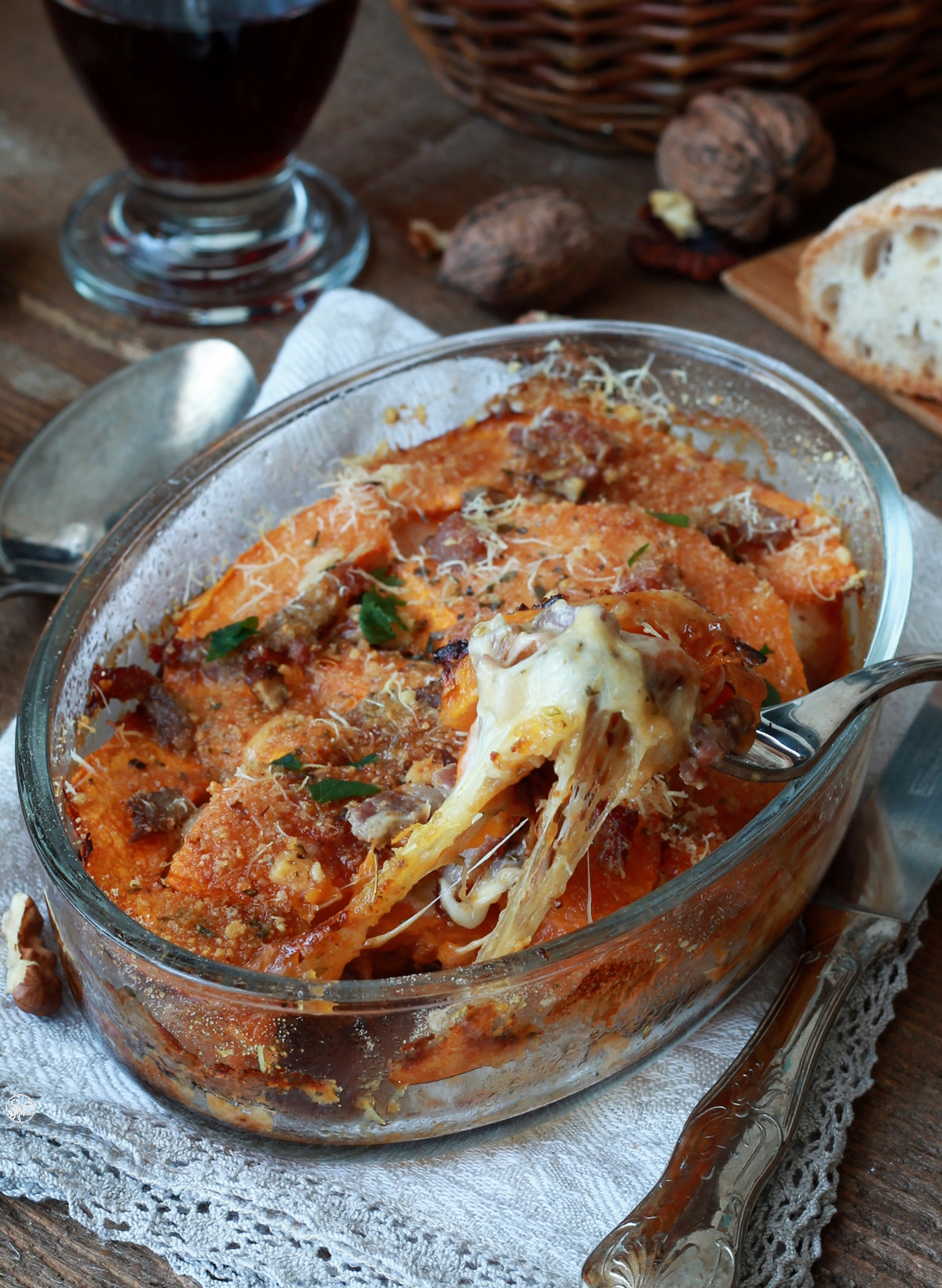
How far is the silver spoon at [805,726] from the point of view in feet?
4.02

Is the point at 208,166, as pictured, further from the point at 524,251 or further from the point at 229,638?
the point at 229,638

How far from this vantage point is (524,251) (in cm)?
223

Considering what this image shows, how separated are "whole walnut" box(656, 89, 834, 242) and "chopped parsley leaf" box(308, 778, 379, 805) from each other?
5.04 feet

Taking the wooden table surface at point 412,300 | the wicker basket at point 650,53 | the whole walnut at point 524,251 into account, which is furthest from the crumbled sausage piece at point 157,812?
the wicker basket at point 650,53

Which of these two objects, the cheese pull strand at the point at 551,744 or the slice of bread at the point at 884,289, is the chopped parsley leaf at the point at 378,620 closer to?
the cheese pull strand at the point at 551,744

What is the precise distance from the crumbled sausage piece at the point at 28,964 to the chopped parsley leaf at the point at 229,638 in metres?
0.33

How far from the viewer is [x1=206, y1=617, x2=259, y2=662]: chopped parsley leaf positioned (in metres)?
1.47

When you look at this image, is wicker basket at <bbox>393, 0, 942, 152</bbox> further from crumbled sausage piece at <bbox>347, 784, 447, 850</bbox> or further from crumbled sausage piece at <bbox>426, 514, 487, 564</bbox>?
crumbled sausage piece at <bbox>347, 784, 447, 850</bbox>

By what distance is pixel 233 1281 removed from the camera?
1.19 m

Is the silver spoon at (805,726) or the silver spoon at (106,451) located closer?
the silver spoon at (805,726)

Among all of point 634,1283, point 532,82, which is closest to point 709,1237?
point 634,1283

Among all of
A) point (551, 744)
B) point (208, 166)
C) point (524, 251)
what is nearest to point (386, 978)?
point (551, 744)

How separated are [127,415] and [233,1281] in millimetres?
1312

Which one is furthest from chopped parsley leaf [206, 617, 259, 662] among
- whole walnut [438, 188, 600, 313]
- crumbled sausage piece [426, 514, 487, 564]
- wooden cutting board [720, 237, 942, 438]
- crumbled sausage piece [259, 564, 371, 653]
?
wooden cutting board [720, 237, 942, 438]
